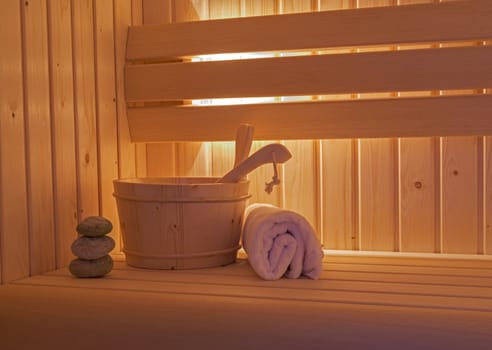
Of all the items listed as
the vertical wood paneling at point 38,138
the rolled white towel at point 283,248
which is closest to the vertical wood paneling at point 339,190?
the rolled white towel at point 283,248

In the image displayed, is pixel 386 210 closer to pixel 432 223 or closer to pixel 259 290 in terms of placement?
pixel 432 223

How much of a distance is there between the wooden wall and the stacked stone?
13 centimetres

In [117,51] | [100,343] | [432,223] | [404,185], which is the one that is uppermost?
[117,51]

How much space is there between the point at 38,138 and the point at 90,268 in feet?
1.22

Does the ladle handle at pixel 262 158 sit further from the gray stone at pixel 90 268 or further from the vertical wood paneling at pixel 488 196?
the vertical wood paneling at pixel 488 196

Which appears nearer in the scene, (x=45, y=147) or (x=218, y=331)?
(x=218, y=331)

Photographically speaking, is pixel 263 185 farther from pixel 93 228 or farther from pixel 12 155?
pixel 12 155

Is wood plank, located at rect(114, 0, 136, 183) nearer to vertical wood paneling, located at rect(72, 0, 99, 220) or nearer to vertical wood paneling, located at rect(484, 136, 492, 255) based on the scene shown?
vertical wood paneling, located at rect(72, 0, 99, 220)

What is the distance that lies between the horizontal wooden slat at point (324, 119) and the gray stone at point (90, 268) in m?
0.60

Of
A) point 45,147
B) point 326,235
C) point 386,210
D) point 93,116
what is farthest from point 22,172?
point 386,210

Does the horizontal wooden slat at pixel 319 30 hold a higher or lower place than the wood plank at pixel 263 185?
higher

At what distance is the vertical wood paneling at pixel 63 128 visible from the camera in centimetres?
160

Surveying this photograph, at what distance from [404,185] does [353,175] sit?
0.54 feet

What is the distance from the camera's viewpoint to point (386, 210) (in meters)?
1.90
